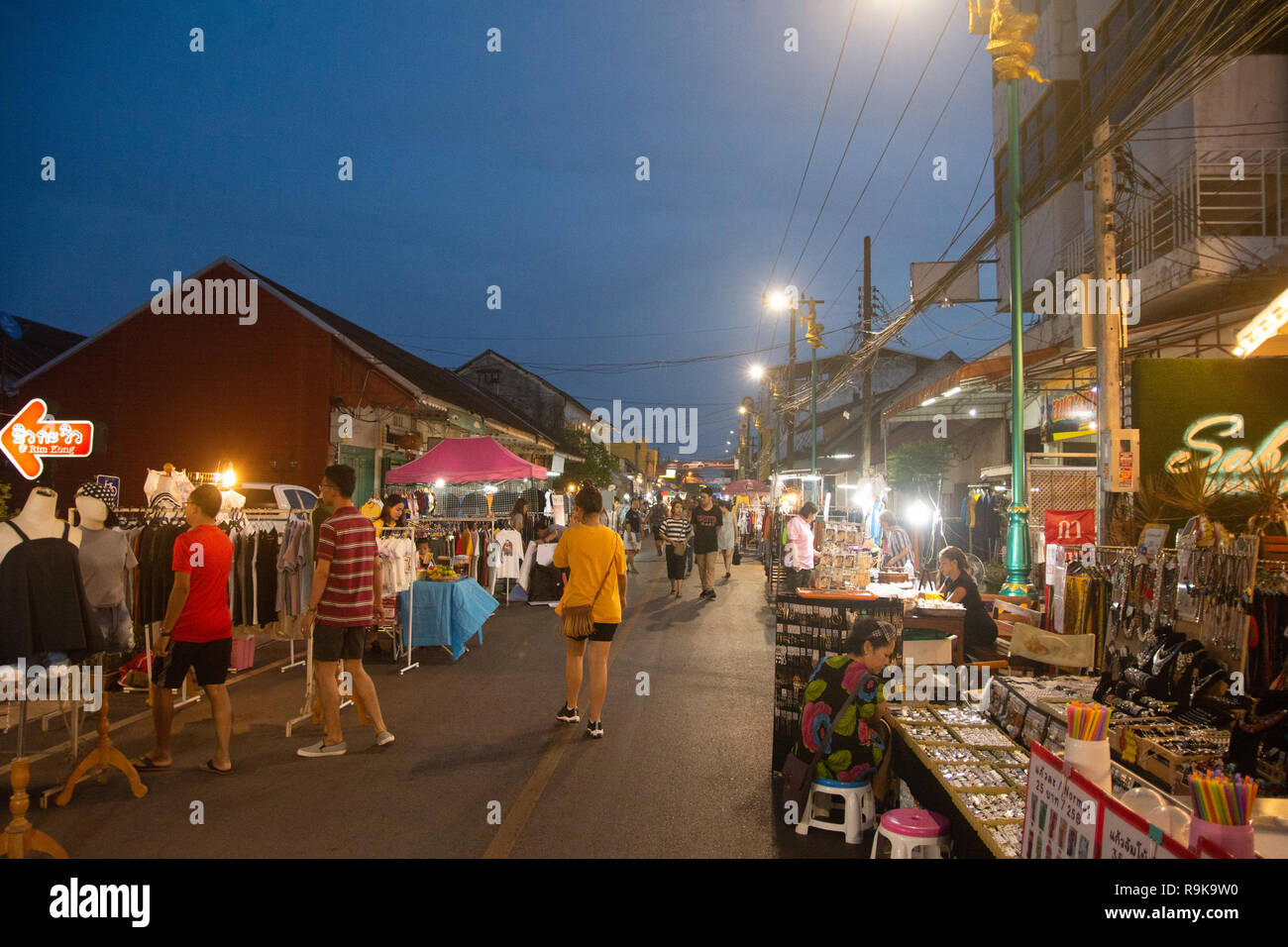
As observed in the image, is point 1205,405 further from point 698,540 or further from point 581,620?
point 698,540

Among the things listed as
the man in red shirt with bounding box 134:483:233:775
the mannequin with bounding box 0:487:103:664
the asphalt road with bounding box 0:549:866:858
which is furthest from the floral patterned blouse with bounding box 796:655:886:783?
the mannequin with bounding box 0:487:103:664

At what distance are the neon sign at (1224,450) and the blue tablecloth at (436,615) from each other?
25.3 ft

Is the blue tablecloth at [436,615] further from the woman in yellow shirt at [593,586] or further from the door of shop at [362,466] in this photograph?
the door of shop at [362,466]

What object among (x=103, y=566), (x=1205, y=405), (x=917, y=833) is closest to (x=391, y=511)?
(x=103, y=566)

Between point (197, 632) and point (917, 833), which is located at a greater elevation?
point (197, 632)

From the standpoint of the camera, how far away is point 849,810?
179 inches

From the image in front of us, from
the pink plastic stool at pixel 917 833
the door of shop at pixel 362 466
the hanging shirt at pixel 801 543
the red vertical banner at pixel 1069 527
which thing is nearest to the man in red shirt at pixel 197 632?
the pink plastic stool at pixel 917 833

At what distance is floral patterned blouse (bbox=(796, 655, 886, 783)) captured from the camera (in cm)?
462

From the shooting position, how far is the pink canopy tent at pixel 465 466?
14023 millimetres

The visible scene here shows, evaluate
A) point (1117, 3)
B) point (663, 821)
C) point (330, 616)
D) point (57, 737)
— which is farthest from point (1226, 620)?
point (1117, 3)

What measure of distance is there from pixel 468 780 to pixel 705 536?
10606mm

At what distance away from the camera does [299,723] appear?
6.86 meters
